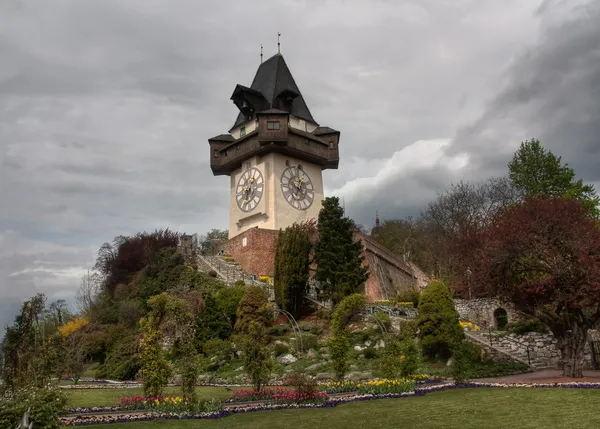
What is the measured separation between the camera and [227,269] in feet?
110

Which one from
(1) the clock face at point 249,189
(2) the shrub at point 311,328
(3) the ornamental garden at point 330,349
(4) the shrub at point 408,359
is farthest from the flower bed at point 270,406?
(1) the clock face at point 249,189

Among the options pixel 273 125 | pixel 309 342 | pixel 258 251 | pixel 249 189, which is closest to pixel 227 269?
pixel 258 251

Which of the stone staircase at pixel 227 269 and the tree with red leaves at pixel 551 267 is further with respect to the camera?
the stone staircase at pixel 227 269

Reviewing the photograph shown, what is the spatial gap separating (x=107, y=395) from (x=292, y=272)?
42.1 feet

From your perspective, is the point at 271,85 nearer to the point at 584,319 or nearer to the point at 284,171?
the point at 284,171

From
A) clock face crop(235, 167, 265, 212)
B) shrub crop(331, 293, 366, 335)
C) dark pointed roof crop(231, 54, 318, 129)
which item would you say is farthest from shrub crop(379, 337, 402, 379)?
dark pointed roof crop(231, 54, 318, 129)

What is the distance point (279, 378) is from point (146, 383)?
24.6 ft

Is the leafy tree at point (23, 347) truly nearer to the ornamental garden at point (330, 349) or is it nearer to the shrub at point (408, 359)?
the ornamental garden at point (330, 349)

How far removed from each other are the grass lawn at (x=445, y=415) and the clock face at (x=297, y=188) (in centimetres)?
2621

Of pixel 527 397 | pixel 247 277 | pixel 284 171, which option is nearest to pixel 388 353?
pixel 527 397

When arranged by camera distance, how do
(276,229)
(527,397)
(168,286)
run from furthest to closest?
(276,229) → (168,286) → (527,397)

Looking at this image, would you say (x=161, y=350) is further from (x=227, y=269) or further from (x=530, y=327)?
(x=227, y=269)

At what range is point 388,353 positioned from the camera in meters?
15.3

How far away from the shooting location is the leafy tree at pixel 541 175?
3644cm
